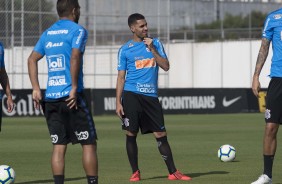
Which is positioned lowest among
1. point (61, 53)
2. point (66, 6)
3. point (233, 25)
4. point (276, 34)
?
point (233, 25)

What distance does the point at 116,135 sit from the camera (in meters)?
22.8

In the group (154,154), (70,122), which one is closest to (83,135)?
(70,122)

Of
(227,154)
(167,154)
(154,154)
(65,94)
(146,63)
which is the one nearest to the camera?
(65,94)

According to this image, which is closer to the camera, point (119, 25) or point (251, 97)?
point (251, 97)

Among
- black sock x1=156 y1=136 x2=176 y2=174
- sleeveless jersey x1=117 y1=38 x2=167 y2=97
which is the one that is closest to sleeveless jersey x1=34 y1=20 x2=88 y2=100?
sleeveless jersey x1=117 y1=38 x2=167 y2=97

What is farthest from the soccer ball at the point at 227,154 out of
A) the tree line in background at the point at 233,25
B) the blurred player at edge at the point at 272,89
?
the tree line in background at the point at 233,25

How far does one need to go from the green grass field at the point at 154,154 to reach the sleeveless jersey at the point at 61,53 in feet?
8.96

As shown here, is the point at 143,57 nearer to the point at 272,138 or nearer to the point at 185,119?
the point at 272,138

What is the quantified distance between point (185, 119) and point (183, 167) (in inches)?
680

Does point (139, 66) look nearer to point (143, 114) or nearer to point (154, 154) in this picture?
point (143, 114)

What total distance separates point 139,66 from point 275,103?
234 centimetres

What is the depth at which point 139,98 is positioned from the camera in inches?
496

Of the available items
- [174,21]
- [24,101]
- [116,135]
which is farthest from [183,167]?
[174,21]

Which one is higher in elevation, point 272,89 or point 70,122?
point 272,89
